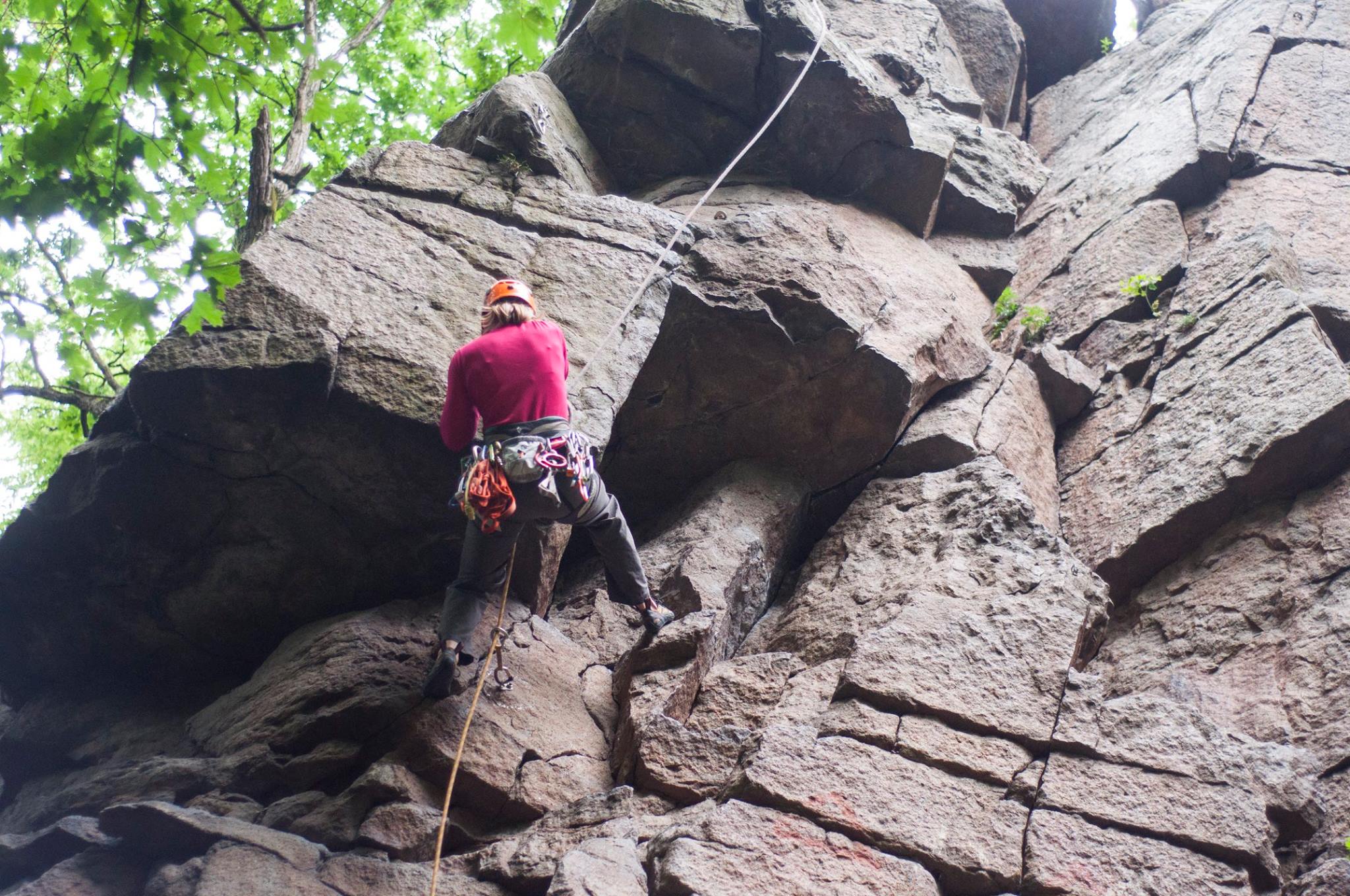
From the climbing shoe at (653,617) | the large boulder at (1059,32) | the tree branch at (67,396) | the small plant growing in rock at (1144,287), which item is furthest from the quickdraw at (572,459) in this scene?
the large boulder at (1059,32)

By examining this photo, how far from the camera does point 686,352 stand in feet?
22.6

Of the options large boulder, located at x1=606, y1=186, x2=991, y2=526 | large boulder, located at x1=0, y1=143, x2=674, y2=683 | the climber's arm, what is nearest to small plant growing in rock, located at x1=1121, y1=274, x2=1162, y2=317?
large boulder, located at x1=606, y1=186, x2=991, y2=526

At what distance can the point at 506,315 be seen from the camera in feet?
17.3

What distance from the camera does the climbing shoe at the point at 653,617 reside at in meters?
5.55

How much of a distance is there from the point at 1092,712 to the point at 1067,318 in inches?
192

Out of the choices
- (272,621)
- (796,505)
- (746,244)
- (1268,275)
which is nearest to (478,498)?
(272,621)

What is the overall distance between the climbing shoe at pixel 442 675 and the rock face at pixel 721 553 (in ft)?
0.37

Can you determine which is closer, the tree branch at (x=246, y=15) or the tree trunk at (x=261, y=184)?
the tree branch at (x=246, y=15)

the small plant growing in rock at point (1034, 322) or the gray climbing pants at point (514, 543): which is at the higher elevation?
the small plant growing in rock at point (1034, 322)

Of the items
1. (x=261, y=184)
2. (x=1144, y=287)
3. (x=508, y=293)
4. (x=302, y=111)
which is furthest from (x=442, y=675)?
(x=302, y=111)

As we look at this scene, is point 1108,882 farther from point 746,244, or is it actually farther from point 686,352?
point 746,244

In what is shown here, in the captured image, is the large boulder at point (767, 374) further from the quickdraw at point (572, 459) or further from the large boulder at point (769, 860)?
the large boulder at point (769, 860)

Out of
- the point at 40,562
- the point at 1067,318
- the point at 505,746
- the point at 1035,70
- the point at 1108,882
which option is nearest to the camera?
the point at 1108,882

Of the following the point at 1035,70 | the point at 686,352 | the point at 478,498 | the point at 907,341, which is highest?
the point at 1035,70
